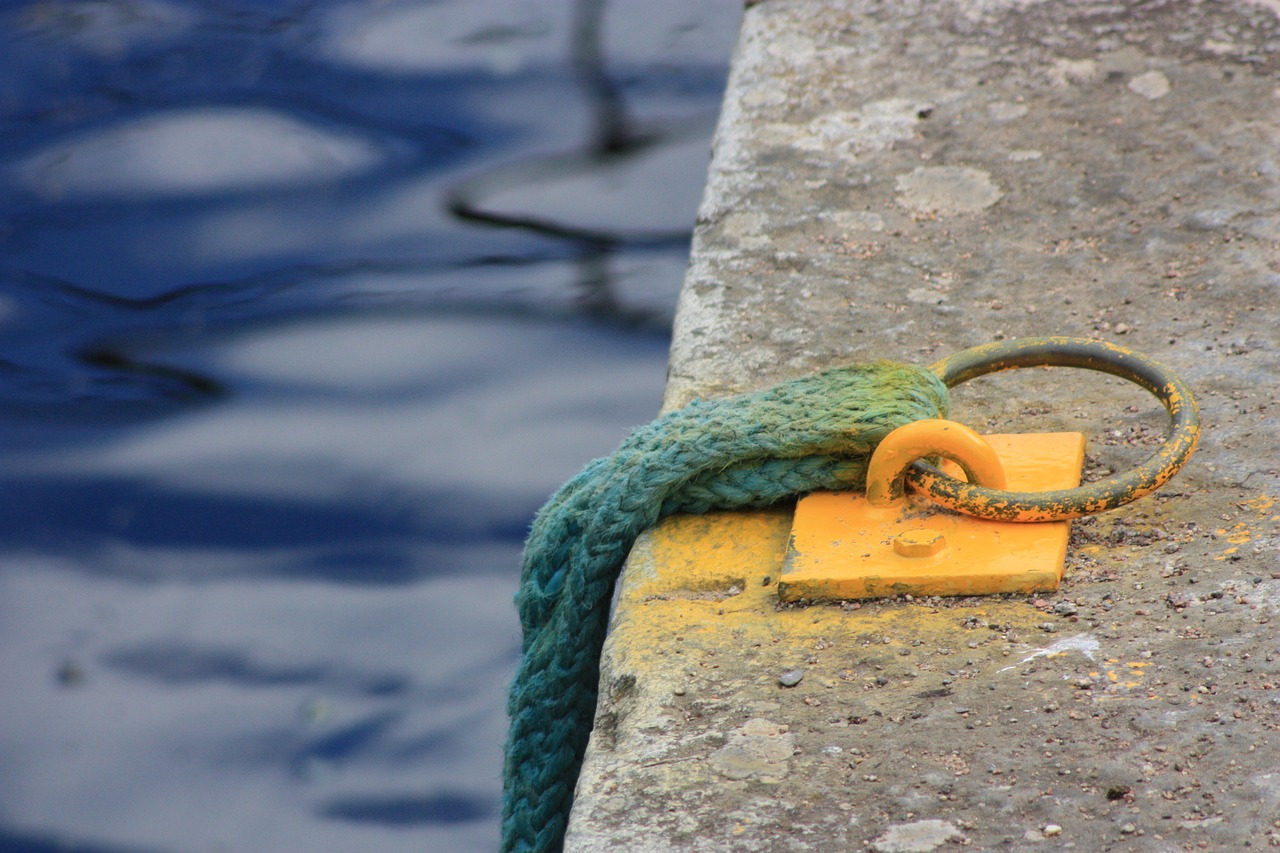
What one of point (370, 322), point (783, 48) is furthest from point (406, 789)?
point (783, 48)

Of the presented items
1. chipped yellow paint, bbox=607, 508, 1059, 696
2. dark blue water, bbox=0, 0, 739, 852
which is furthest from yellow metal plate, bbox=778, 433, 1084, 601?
dark blue water, bbox=0, 0, 739, 852

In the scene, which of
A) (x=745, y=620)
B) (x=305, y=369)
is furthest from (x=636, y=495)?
(x=305, y=369)

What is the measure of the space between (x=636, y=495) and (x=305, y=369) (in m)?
1.91

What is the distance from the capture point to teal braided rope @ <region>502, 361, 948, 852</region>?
1.01 m

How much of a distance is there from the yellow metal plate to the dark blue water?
4.39 ft

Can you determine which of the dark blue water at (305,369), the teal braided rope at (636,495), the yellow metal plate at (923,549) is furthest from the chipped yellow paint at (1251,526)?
the dark blue water at (305,369)

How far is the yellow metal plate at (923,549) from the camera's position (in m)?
0.93

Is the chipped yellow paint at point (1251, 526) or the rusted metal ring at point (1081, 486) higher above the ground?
the rusted metal ring at point (1081, 486)

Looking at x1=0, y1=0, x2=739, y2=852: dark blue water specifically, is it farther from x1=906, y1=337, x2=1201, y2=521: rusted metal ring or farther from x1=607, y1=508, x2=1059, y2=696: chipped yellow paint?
x1=906, y1=337, x2=1201, y2=521: rusted metal ring

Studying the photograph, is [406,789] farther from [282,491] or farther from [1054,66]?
[1054,66]

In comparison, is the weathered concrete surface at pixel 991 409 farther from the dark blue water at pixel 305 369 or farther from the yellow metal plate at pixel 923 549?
the dark blue water at pixel 305 369

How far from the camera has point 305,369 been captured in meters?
2.76

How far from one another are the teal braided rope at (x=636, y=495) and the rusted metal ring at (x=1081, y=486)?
6cm

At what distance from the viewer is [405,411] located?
8.67 feet
